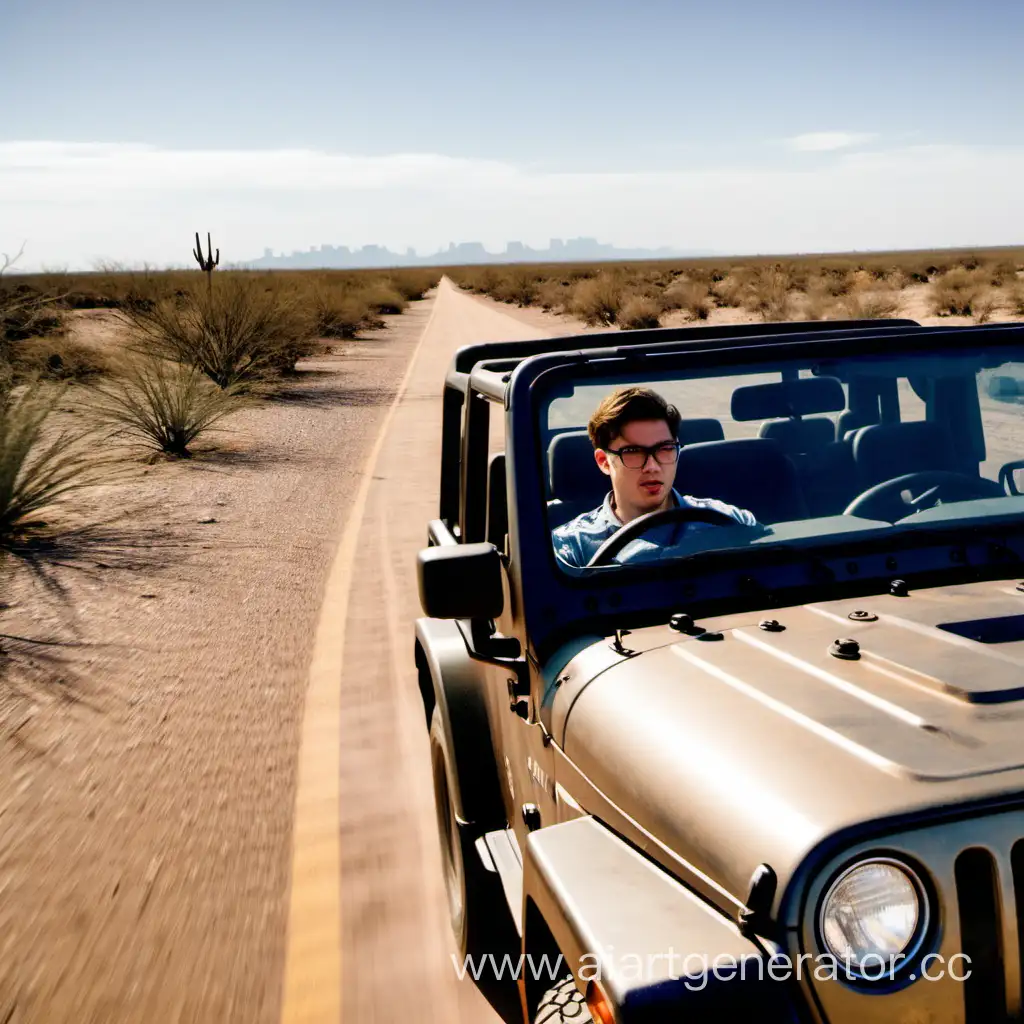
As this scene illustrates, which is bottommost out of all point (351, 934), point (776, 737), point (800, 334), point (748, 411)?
point (351, 934)

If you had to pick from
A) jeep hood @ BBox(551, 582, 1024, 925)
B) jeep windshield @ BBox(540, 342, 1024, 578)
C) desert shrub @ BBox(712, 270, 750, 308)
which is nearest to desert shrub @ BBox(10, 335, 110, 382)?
jeep windshield @ BBox(540, 342, 1024, 578)

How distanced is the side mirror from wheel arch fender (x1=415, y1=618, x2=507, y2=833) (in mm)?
732

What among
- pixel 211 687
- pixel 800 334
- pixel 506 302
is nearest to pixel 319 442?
pixel 211 687

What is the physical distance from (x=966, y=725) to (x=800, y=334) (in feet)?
4.77

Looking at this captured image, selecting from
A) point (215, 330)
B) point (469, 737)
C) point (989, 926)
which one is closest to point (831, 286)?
point (215, 330)

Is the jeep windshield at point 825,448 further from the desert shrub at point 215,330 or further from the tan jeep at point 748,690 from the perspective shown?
the desert shrub at point 215,330

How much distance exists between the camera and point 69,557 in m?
9.28

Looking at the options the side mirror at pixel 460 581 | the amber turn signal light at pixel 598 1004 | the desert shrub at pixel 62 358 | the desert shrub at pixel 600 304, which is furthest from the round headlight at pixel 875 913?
the desert shrub at pixel 600 304

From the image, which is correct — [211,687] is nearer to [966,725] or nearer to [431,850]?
[431,850]

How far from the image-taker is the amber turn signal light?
5.33 feet

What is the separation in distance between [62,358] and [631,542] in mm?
23751

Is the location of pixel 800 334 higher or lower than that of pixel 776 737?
higher

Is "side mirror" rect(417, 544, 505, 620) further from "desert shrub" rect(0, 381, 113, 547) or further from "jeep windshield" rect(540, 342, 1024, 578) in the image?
"desert shrub" rect(0, 381, 113, 547)

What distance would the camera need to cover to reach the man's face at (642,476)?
2.93 metres
